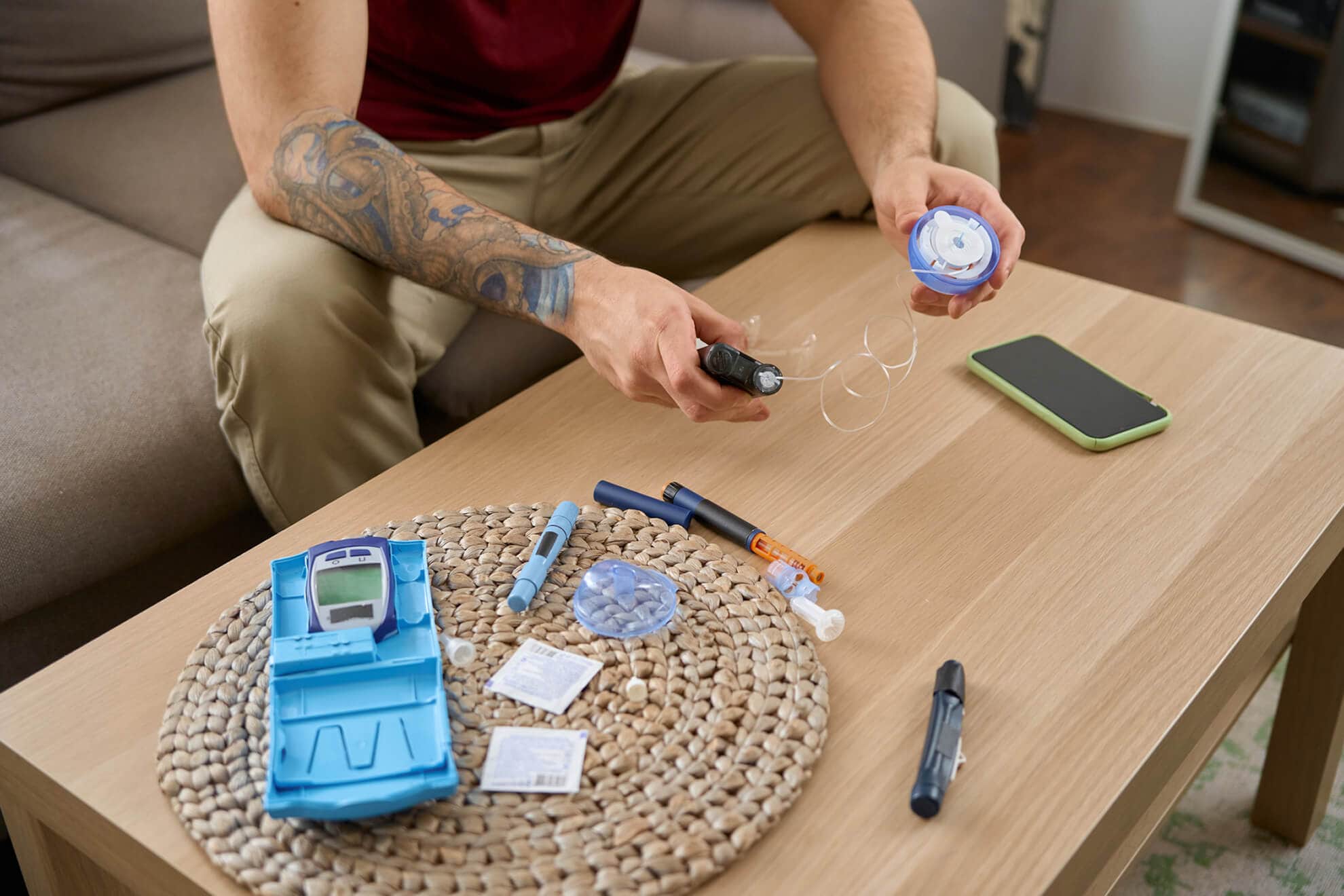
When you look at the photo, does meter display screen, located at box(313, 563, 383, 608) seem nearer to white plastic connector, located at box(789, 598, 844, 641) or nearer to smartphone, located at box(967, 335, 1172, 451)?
white plastic connector, located at box(789, 598, 844, 641)

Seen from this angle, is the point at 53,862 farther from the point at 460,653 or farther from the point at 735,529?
the point at 735,529

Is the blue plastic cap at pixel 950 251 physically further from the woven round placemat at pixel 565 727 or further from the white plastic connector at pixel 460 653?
the white plastic connector at pixel 460 653

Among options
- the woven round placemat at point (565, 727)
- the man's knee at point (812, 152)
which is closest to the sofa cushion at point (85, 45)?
the man's knee at point (812, 152)

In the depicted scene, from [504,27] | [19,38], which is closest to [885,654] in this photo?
[504,27]

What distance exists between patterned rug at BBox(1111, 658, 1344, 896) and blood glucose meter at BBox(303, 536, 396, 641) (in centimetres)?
71

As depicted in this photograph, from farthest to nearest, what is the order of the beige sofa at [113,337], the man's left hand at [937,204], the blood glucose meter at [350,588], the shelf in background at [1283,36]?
the shelf in background at [1283,36], the beige sofa at [113,337], the man's left hand at [937,204], the blood glucose meter at [350,588]

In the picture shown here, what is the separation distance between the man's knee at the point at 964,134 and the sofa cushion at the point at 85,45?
3.40ft

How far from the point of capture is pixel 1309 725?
1066 mm

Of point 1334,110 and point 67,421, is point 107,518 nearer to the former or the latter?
point 67,421

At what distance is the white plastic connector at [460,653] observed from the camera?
686mm

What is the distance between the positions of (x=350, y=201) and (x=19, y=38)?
31.2 inches

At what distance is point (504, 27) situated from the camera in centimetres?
130

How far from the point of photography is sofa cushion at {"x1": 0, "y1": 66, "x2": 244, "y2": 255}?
4.72 ft

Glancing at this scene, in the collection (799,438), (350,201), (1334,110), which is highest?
(350,201)
